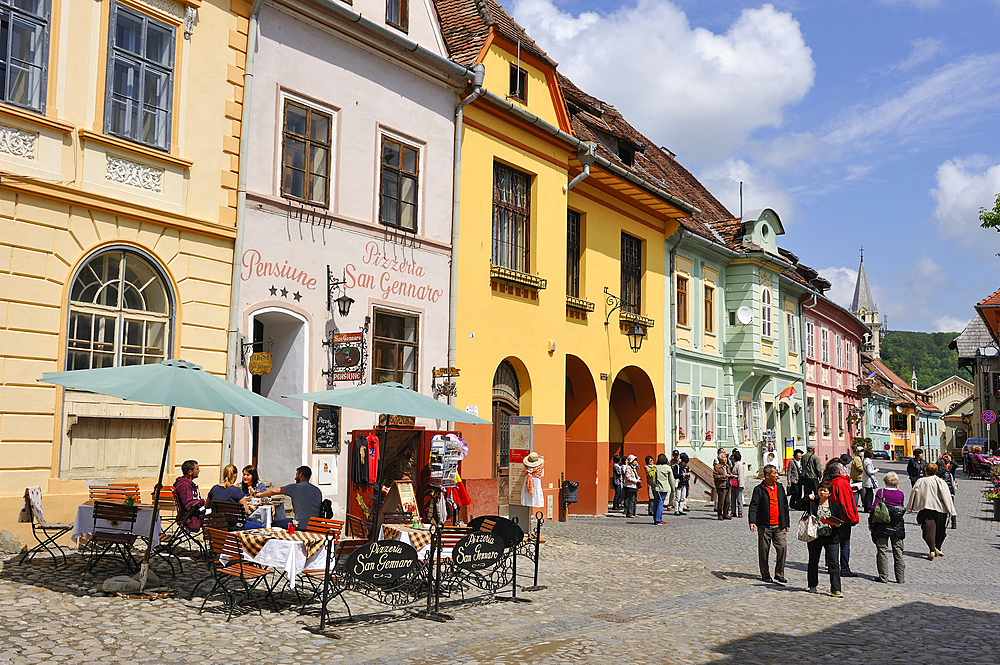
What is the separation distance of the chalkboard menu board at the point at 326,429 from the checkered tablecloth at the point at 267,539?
208 inches

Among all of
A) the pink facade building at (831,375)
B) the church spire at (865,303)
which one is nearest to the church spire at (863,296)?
the church spire at (865,303)

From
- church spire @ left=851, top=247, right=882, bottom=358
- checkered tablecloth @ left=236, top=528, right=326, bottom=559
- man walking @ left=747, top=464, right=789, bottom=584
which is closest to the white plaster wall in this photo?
checkered tablecloth @ left=236, top=528, right=326, bottom=559

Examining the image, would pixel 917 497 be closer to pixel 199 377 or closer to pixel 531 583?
pixel 531 583

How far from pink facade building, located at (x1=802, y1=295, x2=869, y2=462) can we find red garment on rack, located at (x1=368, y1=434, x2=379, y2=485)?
27427 millimetres

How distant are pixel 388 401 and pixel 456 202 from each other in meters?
7.98

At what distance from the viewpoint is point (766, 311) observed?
32.8 metres

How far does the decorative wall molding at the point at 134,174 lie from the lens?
12.0 metres

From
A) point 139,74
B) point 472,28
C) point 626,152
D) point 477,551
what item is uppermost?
point 472,28

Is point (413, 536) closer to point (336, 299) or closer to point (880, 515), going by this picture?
point (336, 299)

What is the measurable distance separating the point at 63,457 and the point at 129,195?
11.7 feet

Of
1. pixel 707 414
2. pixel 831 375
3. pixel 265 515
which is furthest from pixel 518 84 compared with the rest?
pixel 831 375

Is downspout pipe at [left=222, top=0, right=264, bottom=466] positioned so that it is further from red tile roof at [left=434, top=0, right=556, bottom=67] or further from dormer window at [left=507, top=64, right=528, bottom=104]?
dormer window at [left=507, top=64, right=528, bottom=104]

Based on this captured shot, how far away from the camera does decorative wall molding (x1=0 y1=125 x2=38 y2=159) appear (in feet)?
35.7

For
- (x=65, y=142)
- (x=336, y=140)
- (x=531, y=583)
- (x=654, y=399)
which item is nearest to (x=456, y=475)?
(x=531, y=583)
